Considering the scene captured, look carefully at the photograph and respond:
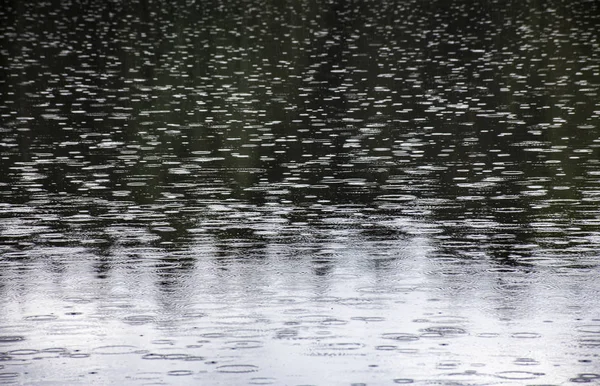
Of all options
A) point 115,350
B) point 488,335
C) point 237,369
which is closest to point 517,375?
point 488,335

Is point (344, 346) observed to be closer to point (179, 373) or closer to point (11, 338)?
point (179, 373)

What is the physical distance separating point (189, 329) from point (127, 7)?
6025cm

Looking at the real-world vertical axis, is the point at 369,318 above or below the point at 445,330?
below

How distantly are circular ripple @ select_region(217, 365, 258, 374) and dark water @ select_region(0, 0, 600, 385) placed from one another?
0.03 m

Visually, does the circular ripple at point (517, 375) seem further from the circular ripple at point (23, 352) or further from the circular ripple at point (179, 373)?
the circular ripple at point (23, 352)

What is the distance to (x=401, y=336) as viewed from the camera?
43.4 ft

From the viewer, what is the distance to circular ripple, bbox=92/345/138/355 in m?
12.8

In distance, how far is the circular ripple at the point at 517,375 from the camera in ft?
39.0

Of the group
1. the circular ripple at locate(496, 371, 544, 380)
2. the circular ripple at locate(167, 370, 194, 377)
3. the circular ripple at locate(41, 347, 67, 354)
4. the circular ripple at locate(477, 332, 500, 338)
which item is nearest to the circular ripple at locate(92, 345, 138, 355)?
the circular ripple at locate(41, 347, 67, 354)

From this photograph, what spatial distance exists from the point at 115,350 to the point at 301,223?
6.40 m

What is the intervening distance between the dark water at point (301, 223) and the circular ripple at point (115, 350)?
3 centimetres

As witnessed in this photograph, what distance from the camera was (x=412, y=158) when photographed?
24906 mm

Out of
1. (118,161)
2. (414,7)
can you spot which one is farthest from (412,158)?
(414,7)

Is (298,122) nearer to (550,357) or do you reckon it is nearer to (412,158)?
(412,158)
